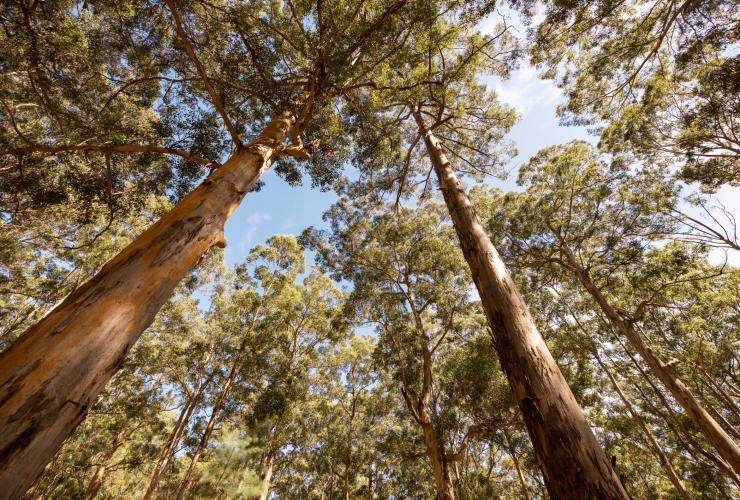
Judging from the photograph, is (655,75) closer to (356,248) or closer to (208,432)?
(356,248)

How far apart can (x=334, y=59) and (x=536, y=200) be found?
10.2 m

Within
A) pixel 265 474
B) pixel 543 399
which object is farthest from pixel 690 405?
pixel 265 474

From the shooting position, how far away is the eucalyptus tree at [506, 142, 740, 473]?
35.9 feet

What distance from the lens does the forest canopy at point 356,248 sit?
7.47ft

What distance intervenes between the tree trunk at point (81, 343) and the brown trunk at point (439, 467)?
7209 mm

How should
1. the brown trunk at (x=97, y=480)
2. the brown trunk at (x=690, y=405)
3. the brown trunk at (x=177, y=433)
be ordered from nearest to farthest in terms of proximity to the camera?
the brown trunk at (x=690, y=405) < the brown trunk at (x=177, y=433) < the brown trunk at (x=97, y=480)

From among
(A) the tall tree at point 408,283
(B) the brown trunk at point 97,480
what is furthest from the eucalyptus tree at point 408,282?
(B) the brown trunk at point 97,480

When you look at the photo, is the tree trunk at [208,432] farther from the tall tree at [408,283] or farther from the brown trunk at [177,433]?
the tall tree at [408,283]

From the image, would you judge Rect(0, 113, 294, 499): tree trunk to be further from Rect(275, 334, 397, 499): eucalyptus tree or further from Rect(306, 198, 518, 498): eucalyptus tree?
Rect(275, 334, 397, 499): eucalyptus tree

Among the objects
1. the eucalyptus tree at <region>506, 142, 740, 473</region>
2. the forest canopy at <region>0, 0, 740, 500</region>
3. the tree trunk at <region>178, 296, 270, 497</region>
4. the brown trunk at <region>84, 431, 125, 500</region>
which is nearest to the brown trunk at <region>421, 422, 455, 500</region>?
the forest canopy at <region>0, 0, 740, 500</region>

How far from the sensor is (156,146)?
3736 millimetres

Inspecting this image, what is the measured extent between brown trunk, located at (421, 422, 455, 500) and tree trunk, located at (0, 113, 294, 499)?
23.7 ft

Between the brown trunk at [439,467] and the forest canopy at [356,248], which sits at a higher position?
the forest canopy at [356,248]

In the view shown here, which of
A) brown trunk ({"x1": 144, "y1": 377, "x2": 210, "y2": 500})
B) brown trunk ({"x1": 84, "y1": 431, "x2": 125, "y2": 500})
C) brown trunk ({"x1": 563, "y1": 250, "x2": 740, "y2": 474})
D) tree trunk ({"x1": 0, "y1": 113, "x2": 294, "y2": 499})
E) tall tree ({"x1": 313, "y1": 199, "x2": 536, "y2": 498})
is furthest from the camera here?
brown trunk ({"x1": 84, "y1": 431, "x2": 125, "y2": 500})
